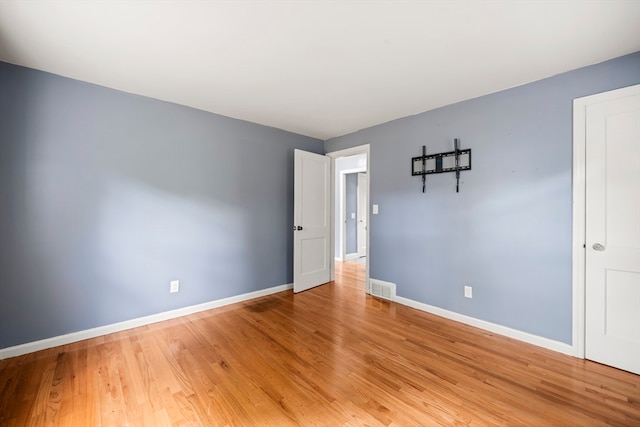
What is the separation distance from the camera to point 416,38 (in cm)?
183

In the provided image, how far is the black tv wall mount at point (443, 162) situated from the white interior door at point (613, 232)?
3.11 feet

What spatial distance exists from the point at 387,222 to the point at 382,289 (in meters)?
0.92

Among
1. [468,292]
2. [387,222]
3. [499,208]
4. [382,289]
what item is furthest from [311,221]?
[499,208]

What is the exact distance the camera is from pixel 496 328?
2.62 metres

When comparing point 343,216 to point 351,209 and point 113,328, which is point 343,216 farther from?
point 113,328

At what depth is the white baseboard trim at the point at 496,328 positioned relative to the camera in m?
2.28

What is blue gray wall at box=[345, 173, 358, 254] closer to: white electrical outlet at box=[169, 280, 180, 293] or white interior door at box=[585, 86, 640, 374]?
white electrical outlet at box=[169, 280, 180, 293]

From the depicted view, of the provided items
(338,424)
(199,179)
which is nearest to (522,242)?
(338,424)

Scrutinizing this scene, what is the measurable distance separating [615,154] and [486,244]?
1.17 metres

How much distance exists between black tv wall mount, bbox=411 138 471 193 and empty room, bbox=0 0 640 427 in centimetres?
3

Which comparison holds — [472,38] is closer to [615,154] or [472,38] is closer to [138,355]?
[615,154]

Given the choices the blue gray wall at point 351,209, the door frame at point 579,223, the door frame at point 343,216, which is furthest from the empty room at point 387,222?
the blue gray wall at point 351,209

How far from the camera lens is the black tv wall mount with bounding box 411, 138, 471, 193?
2873 mm

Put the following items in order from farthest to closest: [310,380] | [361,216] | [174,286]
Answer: [361,216] → [174,286] → [310,380]
